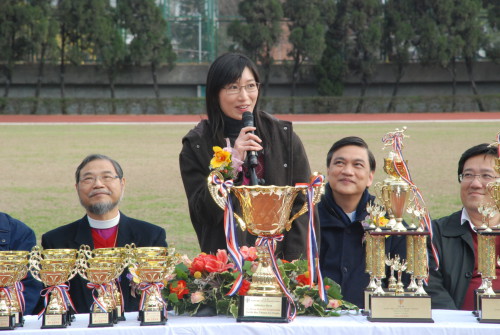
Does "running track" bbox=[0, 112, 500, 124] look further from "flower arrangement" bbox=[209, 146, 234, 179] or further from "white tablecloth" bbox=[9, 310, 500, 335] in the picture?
"white tablecloth" bbox=[9, 310, 500, 335]

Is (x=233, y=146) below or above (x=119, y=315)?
above

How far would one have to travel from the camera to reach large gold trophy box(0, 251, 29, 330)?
97.2 inches

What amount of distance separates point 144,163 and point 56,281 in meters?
14.6

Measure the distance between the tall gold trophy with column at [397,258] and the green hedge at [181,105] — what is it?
3462 centimetres

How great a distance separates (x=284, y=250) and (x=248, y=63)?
2.66 feet

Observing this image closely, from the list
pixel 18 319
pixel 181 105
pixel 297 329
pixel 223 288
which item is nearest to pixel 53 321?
pixel 18 319

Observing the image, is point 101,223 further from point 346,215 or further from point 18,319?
point 18,319

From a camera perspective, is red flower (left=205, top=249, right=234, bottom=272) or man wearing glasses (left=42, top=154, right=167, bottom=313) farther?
man wearing glasses (left=42, top=154, right=167, bottom=313)

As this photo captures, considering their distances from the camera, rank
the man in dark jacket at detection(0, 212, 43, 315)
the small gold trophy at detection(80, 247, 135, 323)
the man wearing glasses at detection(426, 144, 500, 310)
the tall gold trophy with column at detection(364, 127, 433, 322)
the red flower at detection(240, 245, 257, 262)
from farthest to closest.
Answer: the man in dark jacket at detection(0, 212, 43, 315) → the man wearing glasses at detection(426, 144, 500, 310) → the red flower at detection(240, 245, 257, 262) → the small gold trophy at detection(80, 247, 135, 323) → the tall gold trophy with column at detection(364, 127, 433, 322)

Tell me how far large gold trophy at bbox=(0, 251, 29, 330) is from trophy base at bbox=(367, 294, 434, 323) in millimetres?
1129

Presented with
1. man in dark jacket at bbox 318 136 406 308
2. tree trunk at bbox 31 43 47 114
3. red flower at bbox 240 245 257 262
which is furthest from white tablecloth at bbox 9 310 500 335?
tree trunk at bbox 31 43 47 114

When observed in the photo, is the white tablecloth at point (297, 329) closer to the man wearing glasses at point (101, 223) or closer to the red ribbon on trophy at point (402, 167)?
the red ribbon on trophy at point (402, 167)

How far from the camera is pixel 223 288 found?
2.62m

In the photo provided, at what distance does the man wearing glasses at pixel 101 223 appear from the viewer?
12.5 ft
